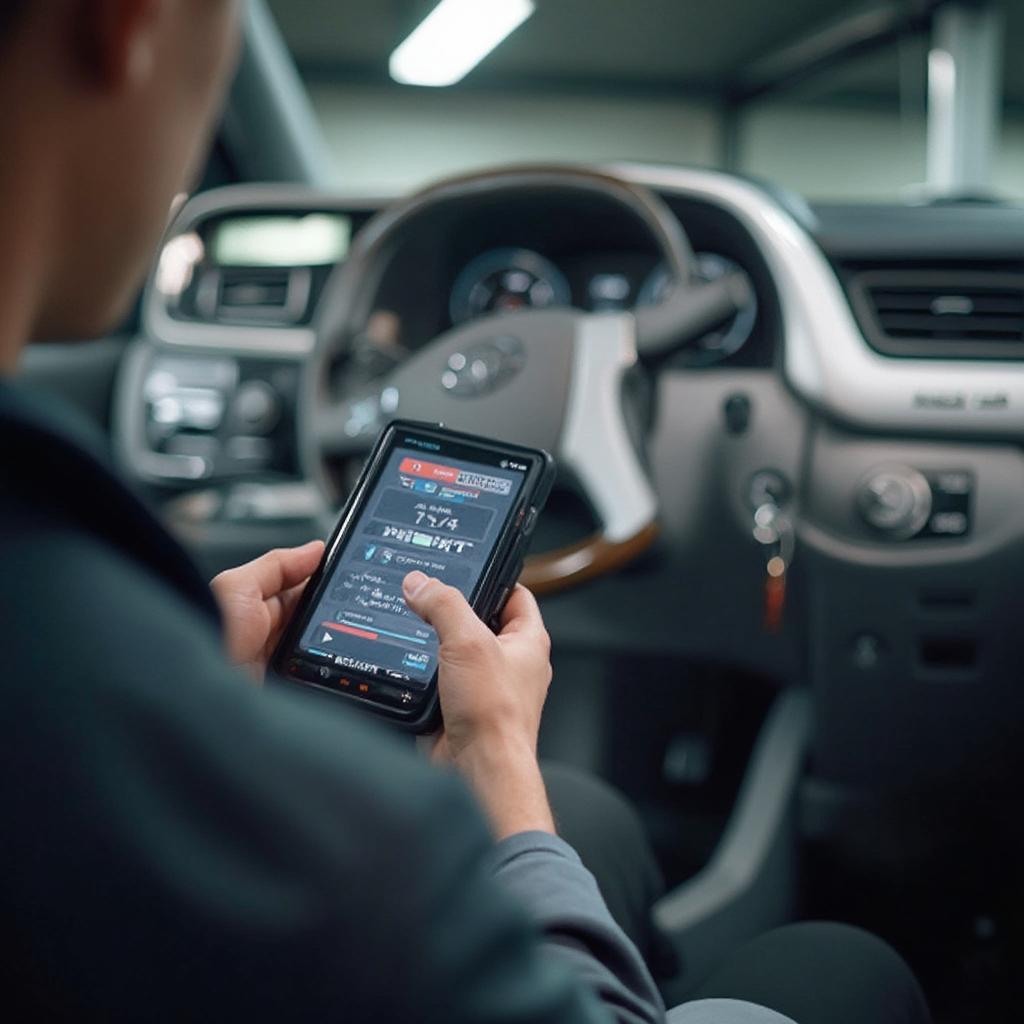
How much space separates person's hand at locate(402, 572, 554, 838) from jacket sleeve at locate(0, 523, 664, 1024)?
0.85ft

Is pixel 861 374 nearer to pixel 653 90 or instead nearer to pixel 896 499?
pixel 896 499

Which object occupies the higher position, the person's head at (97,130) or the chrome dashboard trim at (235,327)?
the chrome dashboard trim at (235,327)

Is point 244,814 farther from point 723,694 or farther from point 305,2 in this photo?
point 305,2

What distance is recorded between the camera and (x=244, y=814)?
31 centimetres

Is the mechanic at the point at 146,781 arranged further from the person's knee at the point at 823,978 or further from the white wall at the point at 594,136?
the white wall at the point at 594,136

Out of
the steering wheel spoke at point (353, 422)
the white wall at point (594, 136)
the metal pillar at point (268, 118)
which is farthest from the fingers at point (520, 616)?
the white wall at point (594, 136)

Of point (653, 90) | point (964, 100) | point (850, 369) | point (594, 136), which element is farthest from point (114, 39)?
point (653, 90)

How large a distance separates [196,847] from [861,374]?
1183mm

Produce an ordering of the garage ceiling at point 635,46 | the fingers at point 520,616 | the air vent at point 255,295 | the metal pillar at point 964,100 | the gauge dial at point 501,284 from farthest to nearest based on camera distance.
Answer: the garage ceiling at point 635,46 < the metal pillar at point 964,100 < the air vent at point 255,295 < the gauge dial at point 501,284 < the fingers at point 520,616

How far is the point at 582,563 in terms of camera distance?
122 centimetres

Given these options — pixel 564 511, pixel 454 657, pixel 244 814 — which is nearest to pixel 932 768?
pixel 564 511

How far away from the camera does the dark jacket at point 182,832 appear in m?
0.30

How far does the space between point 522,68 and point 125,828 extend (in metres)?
9.87

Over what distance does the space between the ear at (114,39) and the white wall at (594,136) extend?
30.2 ft
